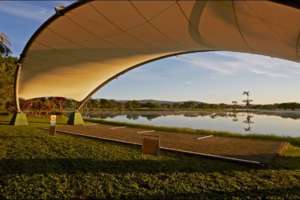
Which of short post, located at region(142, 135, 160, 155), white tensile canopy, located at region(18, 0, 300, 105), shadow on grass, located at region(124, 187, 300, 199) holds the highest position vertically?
white tensile canopy, located at region(18, 0, 300, 105)

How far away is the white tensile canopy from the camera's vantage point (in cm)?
564

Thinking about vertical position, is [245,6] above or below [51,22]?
below

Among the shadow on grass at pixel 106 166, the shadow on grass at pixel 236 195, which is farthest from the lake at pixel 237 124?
the shadow on grass at pixel 236 195

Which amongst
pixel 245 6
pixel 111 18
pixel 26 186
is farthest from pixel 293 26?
pixel 26 186

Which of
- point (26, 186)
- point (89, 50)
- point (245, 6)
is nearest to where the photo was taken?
point (26, 186)

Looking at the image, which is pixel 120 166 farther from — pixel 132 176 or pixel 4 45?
pixel 4 45

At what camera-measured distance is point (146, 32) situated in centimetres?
828

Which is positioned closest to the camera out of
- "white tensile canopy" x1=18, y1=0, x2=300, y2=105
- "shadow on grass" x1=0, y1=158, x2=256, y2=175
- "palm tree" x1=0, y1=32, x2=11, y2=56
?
"white tensile canopy" x1=18, y1=0, x2=300, y2=105

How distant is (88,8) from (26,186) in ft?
15.5

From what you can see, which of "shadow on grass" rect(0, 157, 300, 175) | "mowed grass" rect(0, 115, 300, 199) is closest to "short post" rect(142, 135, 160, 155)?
"mowed grass" rect(0, 115, 300, 199)

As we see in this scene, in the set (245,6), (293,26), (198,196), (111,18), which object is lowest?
(198,196)

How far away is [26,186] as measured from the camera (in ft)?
15.5

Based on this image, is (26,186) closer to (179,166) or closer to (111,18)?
(179,166)

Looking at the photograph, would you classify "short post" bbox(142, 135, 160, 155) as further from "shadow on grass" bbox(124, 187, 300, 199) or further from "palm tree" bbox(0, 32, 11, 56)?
"palm tree" bbox(0, 32, 11, 56)
